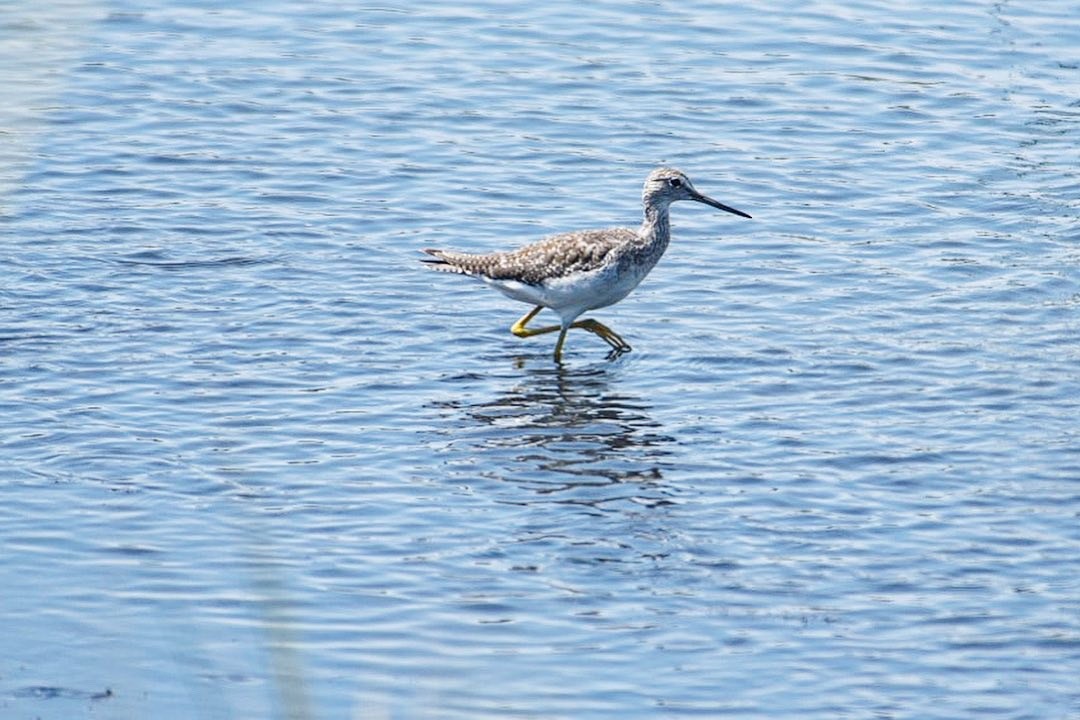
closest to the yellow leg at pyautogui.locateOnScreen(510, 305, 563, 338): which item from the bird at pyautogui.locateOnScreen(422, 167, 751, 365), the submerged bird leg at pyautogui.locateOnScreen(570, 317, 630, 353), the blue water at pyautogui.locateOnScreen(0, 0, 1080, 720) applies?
the bird at pyautogui.locateOnScreen(422, 167, 751, 365)

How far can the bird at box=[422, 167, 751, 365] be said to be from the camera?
13586 millimetres

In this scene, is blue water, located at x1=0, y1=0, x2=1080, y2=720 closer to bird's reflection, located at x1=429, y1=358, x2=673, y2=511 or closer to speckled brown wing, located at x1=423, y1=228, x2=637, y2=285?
bird's reflection, located at x1=429, y1=358, x2=673, y2=511

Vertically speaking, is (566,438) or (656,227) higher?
(656,227)

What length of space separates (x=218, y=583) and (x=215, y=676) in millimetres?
1019

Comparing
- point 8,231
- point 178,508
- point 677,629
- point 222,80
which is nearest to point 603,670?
point 677,629

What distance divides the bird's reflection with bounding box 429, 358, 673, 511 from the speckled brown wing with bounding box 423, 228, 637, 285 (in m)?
0.67

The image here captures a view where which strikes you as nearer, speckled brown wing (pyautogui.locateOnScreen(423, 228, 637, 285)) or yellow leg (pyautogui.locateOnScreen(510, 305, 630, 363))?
speckled brown wing (pyautogui.locateOnScreen(423, 228, 637, 285))

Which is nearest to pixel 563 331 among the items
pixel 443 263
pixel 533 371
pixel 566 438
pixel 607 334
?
pixel 607 334

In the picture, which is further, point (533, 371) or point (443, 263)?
point (443, 263)

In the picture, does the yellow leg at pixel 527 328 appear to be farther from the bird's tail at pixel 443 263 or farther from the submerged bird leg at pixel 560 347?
the bird's tail at pixel 443 263

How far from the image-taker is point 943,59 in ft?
64.9

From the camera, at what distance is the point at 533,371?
44.4ft

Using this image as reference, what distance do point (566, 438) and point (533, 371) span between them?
58.3 inches

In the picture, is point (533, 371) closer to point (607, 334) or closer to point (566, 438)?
point (607, 334)
